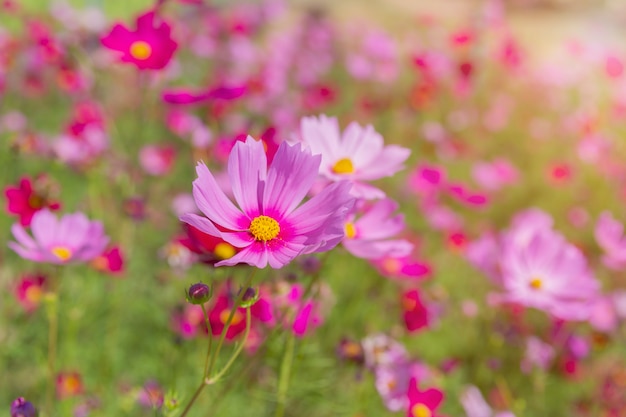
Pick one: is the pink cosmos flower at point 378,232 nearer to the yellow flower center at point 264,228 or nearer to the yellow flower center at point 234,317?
the yellow flower center at point 264,228

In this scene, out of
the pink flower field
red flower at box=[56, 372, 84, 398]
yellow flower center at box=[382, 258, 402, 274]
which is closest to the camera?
the pink flower field

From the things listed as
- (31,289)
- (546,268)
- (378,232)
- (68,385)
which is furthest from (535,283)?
(31,289)

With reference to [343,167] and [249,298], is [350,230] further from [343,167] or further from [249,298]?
[249,298]

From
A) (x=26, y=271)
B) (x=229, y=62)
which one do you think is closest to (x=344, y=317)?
(x=26, y=271)

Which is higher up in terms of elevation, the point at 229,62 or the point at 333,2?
the point at 333,2

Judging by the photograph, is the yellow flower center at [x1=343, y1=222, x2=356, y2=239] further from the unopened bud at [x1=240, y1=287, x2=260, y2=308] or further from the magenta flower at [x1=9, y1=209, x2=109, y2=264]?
the magenta flower at [x1=9, y1=209, x2=109, y2=264]

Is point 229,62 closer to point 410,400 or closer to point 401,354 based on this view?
point 401,354

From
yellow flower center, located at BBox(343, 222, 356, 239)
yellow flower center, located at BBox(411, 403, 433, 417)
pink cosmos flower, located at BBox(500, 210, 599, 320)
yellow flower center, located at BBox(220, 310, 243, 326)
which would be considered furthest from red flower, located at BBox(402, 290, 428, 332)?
yellow flower center, located at BBox(343, 222, 356, 239)
